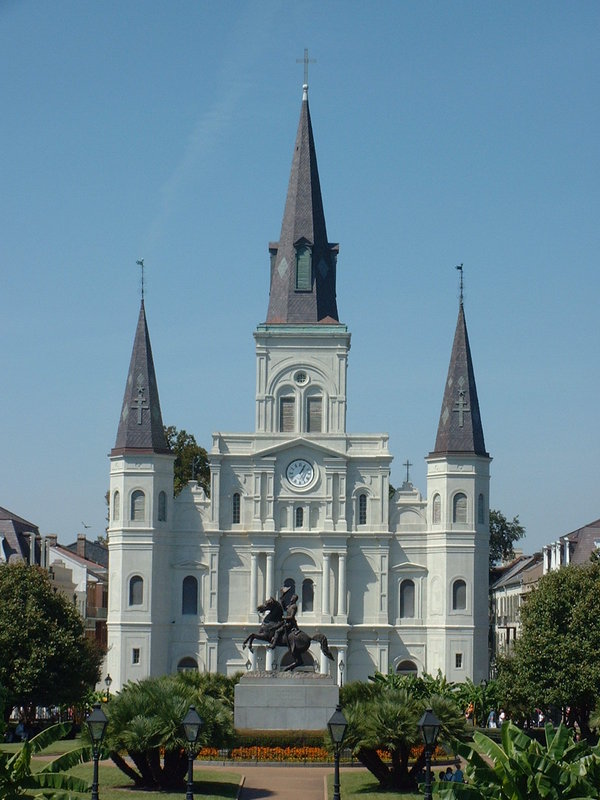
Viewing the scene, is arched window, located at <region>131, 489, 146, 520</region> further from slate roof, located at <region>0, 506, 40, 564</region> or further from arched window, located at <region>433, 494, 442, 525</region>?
arched window, located at <region>433, 494, 442, 525</region>

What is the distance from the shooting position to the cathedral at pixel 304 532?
3873 inches

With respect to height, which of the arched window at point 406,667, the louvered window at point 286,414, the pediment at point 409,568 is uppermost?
the louvered window at point 286,414

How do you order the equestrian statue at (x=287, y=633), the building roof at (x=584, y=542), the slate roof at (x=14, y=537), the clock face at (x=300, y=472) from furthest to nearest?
the clock face at (x=300, y=472) < the slate roof at (x=14, y=537) < the building roof at (x=584, y=542) < the equestrian statue at (x=287, y=633)

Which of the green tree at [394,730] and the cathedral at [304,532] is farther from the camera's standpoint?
the cathedral at [304,532]

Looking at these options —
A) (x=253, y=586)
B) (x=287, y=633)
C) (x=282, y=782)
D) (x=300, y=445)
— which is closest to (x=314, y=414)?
(x=300, y=445)

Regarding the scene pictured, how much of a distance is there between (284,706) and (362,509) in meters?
44.1

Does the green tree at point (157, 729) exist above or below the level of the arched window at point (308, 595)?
below

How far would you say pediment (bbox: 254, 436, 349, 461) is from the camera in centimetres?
9981

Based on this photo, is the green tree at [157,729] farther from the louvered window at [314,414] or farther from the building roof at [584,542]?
the louvered window at [314,414]

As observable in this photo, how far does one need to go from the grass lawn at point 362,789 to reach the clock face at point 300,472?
160ft

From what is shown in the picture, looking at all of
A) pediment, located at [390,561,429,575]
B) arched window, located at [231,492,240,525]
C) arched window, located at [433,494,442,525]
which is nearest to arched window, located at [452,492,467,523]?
arched window, located at [433,494,442,525]

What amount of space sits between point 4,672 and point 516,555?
79559mm

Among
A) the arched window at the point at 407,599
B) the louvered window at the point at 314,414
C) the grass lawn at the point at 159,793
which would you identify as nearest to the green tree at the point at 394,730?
the grass lawn at the point at 159,793

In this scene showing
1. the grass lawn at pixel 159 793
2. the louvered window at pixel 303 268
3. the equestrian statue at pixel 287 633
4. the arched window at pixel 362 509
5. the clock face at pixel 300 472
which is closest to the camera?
the grass lawn at pixel 159 793
